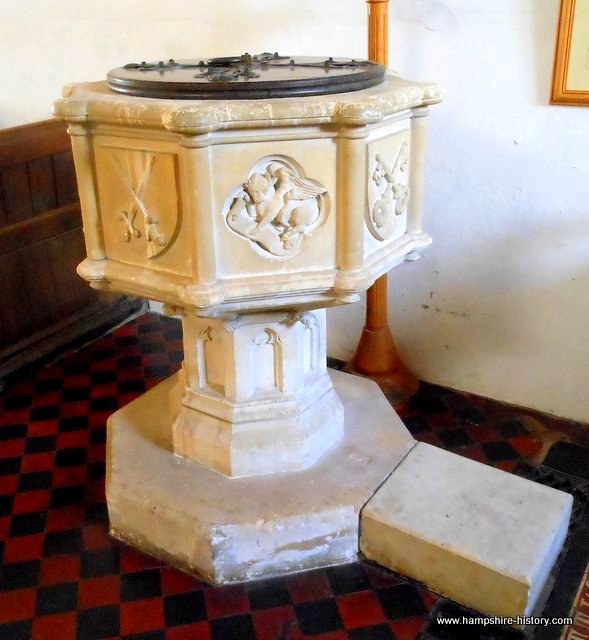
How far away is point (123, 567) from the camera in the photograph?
1915 mm

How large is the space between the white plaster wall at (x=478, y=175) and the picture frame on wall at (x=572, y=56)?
0.14ft

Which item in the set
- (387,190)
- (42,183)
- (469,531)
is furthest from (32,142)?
(469,531)

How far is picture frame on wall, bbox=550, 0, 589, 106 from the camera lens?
2.05 meters

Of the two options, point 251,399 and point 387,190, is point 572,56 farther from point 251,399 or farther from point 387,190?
point 251,399

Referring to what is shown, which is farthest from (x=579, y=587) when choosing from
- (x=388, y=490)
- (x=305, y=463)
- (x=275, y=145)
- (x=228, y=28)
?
(x=228, y=28)

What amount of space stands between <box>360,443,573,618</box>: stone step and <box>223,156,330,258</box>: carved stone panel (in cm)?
77

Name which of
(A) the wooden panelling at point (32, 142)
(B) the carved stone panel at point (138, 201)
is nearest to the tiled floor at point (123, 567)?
(B) the carved stone panel at point (138, 201)

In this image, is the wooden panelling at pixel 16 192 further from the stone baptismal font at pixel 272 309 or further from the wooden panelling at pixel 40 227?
the stone baptismal font at pixel 272 309

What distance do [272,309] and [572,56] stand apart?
1.21 metres

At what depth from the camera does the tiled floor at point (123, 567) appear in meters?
1.73

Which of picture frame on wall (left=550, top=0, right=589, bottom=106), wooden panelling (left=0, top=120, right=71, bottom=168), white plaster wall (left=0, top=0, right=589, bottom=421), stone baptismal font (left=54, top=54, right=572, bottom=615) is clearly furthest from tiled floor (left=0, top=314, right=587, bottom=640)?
picture frame on wall (left=550, top=0, right=589, bottom=106)

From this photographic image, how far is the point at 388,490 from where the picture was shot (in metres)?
1.92

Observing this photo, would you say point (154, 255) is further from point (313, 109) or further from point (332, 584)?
point (332, 584)

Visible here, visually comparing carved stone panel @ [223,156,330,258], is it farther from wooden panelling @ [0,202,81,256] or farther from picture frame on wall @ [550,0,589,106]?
wooden panelling @ [0,202,81,256]
